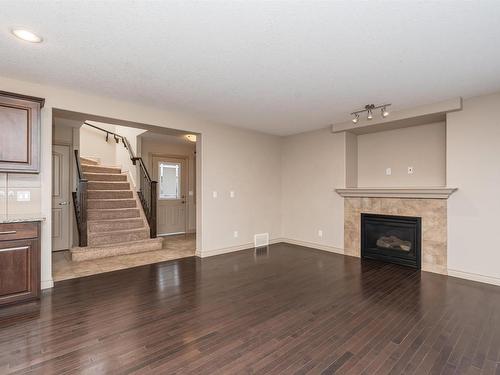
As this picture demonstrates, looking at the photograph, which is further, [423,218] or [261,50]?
[423,218]

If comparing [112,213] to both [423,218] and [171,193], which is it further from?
[423,218]

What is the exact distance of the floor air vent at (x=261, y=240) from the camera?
238 inches

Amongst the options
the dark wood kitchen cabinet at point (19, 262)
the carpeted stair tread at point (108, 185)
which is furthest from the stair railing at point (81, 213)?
the dark wood kitchen cabinet at point (19, 262)

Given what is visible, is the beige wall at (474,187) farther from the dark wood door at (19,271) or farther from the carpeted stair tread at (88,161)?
the carpeted stair tread at (88,161)

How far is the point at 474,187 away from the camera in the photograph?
12.7 feet

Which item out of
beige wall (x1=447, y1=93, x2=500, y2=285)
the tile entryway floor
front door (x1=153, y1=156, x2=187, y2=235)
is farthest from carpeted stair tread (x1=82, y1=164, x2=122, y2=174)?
beige wall (x1=447, y1=93, x2=500, y2=285)

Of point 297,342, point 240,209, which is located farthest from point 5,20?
point 240,209

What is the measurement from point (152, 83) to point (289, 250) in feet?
13.3

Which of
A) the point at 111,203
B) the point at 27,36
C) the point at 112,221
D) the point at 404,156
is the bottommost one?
the point at 112,221

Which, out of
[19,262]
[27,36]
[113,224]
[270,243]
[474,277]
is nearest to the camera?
[27,36]

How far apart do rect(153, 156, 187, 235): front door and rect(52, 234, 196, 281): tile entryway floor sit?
1.77m

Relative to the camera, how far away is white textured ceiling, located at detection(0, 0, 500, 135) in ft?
6.64

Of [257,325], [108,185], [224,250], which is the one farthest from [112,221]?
[257,325]

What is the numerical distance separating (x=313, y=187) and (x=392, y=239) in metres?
1.84
